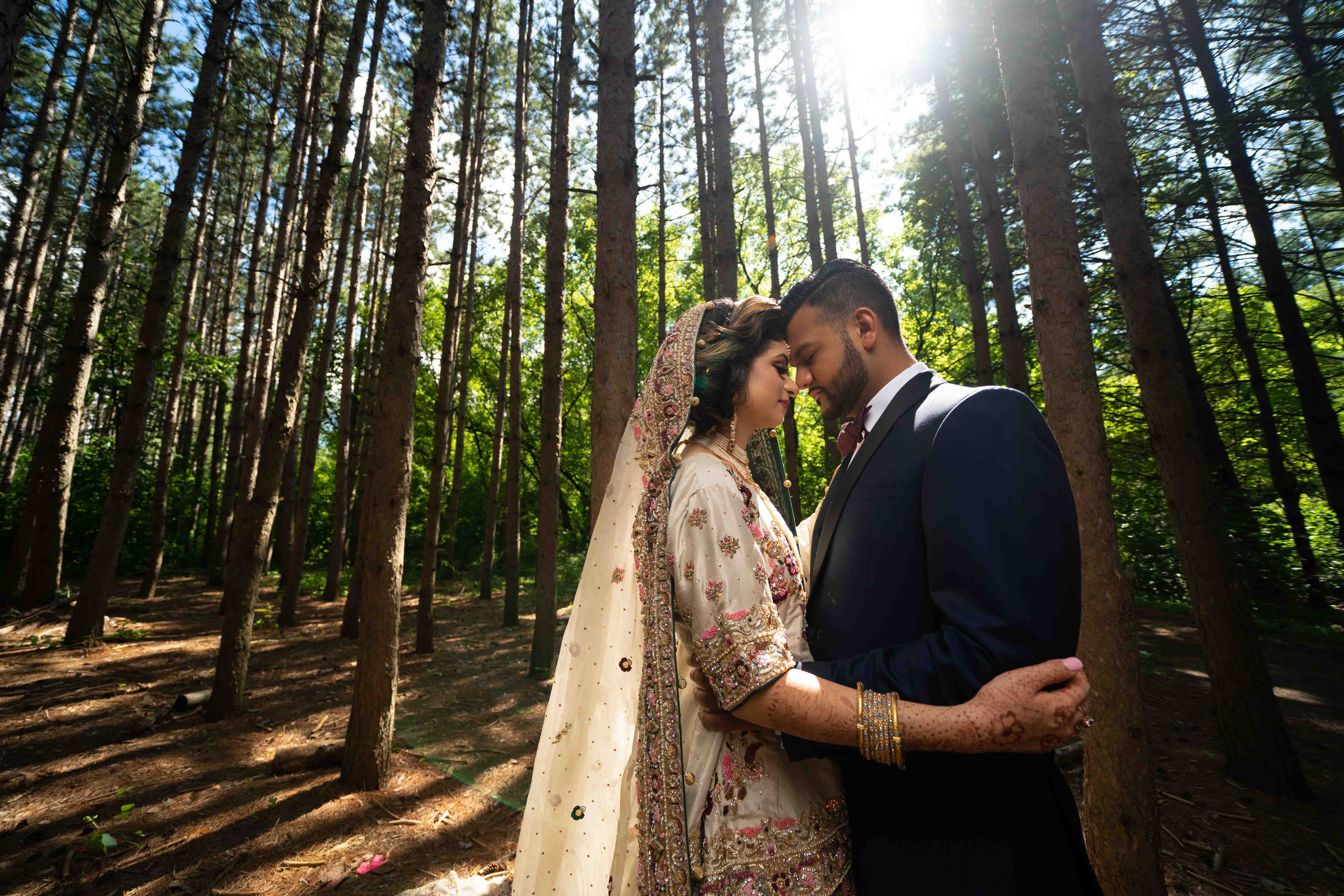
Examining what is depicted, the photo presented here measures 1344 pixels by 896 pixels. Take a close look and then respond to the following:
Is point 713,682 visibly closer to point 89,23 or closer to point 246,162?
point 89,23

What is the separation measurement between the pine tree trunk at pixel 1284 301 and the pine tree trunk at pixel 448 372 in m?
11.1

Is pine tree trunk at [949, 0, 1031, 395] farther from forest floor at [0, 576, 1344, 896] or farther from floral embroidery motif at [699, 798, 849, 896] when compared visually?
floral embroidery motif at [699, 798, 849, 896]

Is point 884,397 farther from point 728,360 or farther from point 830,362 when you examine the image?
point 728,360

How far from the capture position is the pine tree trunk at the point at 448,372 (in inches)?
333

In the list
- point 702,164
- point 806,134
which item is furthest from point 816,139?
point 702,164

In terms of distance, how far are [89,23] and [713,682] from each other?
62.0 feet

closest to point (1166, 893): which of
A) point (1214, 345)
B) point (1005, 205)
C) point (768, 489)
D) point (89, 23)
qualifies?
point (768, 489)

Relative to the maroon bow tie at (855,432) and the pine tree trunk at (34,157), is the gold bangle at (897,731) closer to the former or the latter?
the maroon bow tie at (855,432)

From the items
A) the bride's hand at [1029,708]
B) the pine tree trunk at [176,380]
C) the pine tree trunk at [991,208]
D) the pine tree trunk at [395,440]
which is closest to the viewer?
the bride's hand at [1029,708]

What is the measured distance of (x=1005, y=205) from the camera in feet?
36.0

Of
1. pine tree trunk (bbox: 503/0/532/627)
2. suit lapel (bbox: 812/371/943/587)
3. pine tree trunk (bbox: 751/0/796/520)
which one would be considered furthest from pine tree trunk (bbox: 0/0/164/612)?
suit lapel (bbox: 812/371/943/587)

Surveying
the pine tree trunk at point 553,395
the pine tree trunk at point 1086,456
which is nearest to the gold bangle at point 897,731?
the pine tree trunk at point 1086,456

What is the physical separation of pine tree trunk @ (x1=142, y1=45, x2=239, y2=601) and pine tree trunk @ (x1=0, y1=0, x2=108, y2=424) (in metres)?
2.11

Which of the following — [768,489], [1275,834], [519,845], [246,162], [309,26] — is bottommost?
[1275,834]
